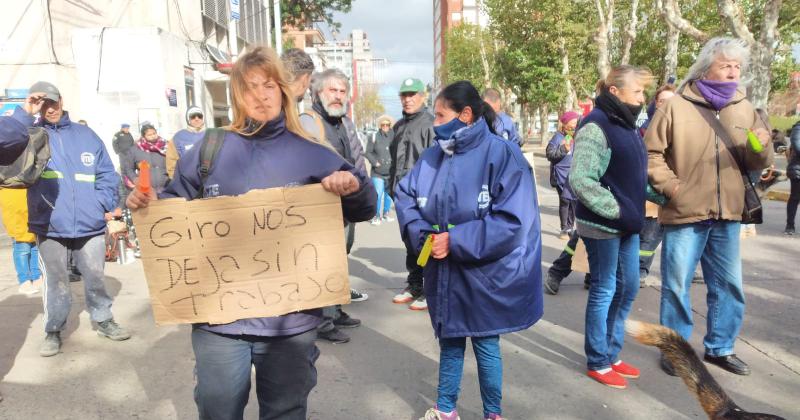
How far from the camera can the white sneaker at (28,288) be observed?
5761 millimetres

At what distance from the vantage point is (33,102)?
143 inches

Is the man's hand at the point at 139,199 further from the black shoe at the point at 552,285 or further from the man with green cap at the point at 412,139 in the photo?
the black shoe at the point at 552,285

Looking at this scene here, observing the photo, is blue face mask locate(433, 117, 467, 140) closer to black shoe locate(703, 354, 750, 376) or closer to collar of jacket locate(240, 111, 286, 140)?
collar of jacket locate(240, 111, 286, 140)

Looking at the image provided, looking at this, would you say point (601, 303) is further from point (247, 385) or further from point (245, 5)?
point (245, 5)

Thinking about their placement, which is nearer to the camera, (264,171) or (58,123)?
(264,171)

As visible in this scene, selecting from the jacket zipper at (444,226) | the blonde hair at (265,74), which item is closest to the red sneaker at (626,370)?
the jacket zipper at (444,226)

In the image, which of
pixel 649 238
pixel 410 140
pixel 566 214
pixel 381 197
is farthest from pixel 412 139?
pixel 381 197

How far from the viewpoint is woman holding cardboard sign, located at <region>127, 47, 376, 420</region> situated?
78.6 inches

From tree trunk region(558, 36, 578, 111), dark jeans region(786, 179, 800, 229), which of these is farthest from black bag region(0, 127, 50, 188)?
tree trunk region(558, 36, 578, 111)

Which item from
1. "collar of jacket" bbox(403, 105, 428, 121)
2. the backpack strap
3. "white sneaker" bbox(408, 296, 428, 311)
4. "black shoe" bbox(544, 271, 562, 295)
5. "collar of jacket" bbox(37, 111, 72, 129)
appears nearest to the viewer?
the backpack strap

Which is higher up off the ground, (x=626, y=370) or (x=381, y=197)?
(x=381, y=197)

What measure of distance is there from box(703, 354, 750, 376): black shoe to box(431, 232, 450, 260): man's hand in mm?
2373

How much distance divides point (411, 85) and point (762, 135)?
282cm

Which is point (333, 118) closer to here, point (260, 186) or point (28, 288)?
point (260, 186)
